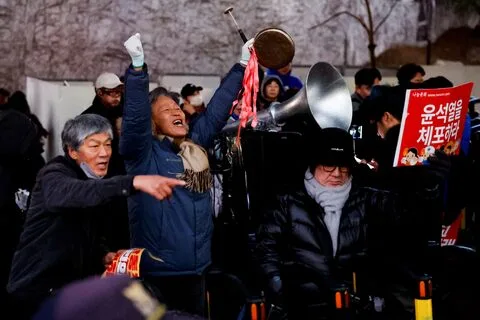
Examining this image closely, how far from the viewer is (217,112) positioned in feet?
17.5

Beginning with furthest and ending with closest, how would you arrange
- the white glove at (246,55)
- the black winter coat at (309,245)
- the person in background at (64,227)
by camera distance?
the white glove at (246,55), the black winter coat at (309,245), the person in background at (64,227)

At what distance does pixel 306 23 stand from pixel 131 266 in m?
12.6

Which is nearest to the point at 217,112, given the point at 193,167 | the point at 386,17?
the point at 193,167

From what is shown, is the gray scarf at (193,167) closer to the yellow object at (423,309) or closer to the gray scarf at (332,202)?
the gray scarf at (332,202)

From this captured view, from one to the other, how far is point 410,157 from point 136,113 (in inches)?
83.9

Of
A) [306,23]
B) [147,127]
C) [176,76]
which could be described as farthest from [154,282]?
[306,23]

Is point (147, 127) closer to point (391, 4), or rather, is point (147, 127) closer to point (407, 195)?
point (407, 195)

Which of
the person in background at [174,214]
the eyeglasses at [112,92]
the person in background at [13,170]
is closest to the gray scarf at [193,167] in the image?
the person in background at [174,214]

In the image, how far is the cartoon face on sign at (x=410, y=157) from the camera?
5.77 meters

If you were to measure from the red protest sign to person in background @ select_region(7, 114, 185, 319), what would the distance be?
7.48 ft

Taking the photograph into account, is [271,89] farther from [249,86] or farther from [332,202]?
[332,202]

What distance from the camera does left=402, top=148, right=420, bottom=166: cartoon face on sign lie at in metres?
5.77

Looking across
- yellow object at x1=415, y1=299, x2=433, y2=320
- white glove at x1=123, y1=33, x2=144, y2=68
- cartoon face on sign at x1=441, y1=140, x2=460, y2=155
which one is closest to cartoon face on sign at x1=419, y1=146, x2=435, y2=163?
cartoon face on sign at x1=441, y1=140, x2=460, y2=155

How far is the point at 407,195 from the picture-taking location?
5746 millimetres
